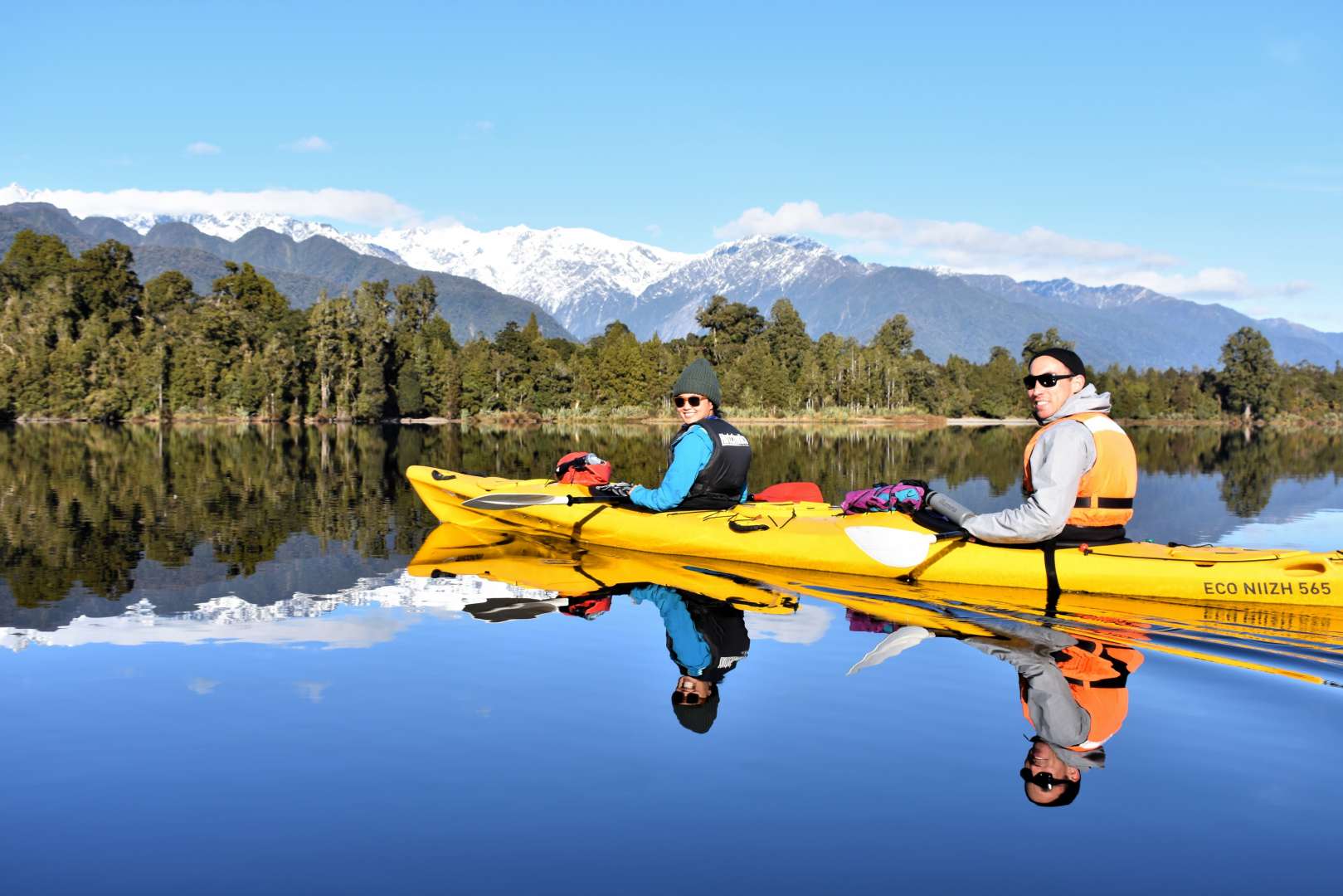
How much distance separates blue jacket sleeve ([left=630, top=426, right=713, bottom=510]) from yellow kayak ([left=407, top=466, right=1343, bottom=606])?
0.19 metres

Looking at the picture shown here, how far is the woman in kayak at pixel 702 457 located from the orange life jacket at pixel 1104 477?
140 inches

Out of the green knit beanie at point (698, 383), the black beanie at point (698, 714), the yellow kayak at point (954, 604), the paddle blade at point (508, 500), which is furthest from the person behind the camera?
the paddle blade at point (508, 500)

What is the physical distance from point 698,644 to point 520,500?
A: 6264 mm

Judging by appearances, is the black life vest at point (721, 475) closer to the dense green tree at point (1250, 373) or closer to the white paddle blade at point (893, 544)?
the white paddle blade at point (893, 544)

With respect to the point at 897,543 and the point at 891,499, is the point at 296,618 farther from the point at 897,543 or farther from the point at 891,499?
the point at 891,499

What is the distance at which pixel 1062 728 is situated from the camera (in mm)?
5703

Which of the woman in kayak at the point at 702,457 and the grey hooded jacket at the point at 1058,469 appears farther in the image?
the woman in kayak at the point at 702,457

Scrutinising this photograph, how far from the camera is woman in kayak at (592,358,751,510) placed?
10.8 metres

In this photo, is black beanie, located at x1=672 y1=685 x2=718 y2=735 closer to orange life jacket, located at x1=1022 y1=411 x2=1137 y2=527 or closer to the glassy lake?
the glassy lake

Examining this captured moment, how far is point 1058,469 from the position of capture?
8164 millimetres

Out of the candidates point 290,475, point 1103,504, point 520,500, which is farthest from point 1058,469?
point 290,475

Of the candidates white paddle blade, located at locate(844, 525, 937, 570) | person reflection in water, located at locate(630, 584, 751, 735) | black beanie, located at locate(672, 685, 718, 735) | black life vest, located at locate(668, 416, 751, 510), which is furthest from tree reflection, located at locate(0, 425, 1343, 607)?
black beanie, located at locate(672, 685, 718, 735)

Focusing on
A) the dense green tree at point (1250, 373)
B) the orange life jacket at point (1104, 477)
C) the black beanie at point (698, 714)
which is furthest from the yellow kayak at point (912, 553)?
the dense green tree at point (1250, 373)

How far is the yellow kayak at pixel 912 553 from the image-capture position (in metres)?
8.42
